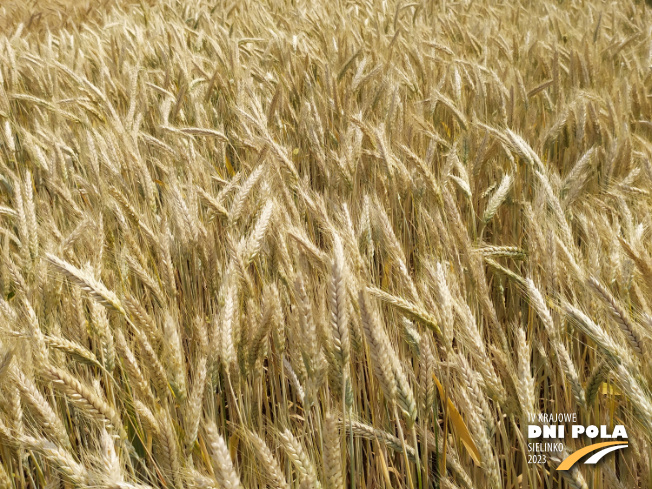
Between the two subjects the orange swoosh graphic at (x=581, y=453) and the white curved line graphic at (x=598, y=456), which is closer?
the orange swoosh graphic at (x=581, y=453)

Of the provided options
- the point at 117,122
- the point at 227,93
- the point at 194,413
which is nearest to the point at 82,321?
the point at 194,413

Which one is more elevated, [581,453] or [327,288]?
[327,288]

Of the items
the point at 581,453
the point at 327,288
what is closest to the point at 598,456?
the point at 581,453

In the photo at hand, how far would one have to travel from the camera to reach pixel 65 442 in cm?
91

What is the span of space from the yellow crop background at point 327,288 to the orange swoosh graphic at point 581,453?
0.06 ft

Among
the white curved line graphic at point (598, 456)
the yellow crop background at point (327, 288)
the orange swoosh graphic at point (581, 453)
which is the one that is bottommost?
the white curved line graphic at point (598, 456)

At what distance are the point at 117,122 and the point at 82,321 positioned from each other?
1095 millimetres

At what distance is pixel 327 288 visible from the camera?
108 cm

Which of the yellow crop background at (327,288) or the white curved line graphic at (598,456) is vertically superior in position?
the yellow crop background at (327,288)

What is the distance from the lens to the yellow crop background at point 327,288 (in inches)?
35.6

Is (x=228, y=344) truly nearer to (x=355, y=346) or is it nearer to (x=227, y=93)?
(x=355, y=346)

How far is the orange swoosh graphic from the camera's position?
0.82 meters

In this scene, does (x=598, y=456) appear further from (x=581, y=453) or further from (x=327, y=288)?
(x=327, y=288)

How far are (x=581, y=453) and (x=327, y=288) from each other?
1.83ft
